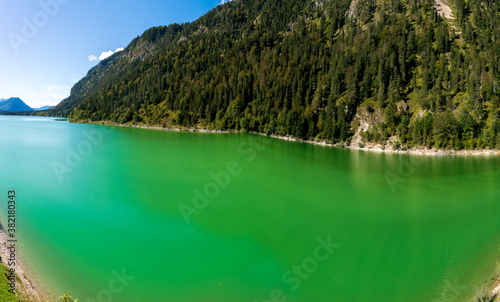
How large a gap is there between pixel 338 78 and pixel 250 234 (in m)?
71.4

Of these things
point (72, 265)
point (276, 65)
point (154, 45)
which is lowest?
point (72, 265)

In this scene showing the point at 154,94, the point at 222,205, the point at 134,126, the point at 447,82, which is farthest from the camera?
the point at 154,94

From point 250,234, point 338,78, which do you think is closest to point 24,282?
point 250,234

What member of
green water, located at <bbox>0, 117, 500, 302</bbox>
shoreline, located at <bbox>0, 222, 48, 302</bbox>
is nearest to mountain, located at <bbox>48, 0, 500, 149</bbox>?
green water, located at <bbox>0, 117, 500, 302</bbox>

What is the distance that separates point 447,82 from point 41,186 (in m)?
75.2

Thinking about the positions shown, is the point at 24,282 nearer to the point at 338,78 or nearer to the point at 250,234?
the point at 250,234

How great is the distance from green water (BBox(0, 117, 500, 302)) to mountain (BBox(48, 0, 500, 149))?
32.2 meters

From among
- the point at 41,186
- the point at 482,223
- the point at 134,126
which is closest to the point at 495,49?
the point at 482,223

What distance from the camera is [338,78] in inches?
2810

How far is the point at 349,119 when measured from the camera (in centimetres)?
6100

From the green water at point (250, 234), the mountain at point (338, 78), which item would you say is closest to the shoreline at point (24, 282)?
the green water at point (250, 234)

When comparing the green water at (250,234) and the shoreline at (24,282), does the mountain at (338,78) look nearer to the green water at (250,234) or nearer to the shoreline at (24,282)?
the green water at (250,234)

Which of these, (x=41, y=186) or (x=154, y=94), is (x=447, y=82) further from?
(x=154, y=94)

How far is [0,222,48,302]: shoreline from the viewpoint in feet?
21.9
